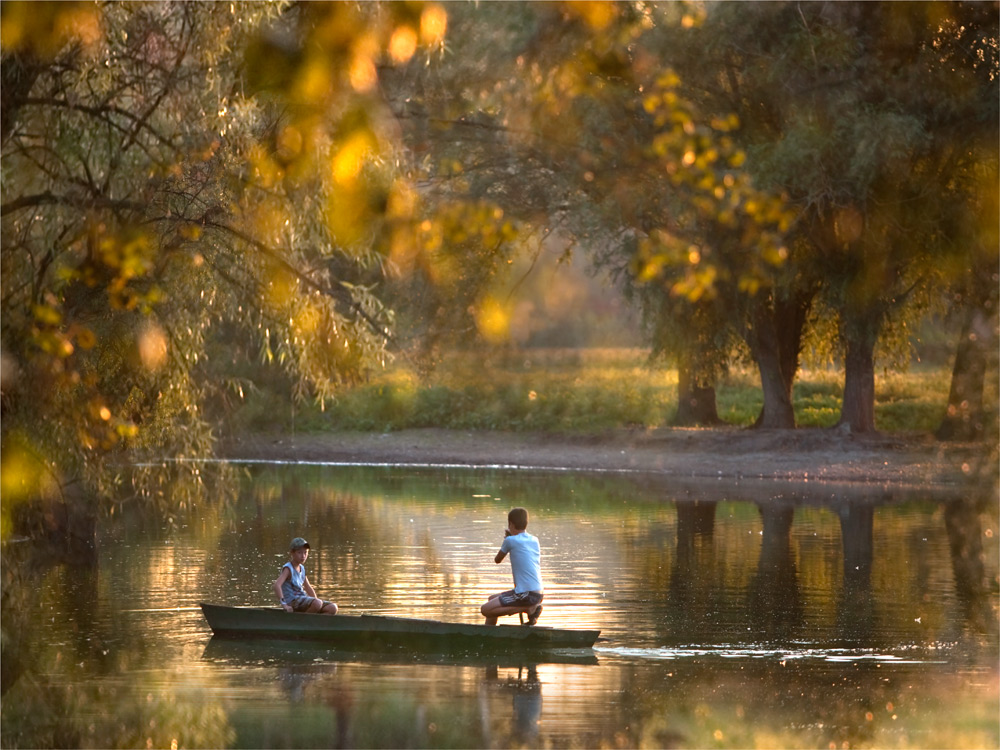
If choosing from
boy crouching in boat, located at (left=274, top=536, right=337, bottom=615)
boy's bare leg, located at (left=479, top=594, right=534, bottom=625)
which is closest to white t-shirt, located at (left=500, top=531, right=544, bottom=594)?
boy's bare leg, located at (left=479, top=594, right=534, bottom=625)

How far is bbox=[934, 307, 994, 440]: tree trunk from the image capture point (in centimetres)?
3177

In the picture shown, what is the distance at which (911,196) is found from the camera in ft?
91.4

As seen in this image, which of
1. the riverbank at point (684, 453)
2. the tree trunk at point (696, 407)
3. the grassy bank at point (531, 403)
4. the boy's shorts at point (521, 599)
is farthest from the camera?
the tree trunk at point (696, 407)

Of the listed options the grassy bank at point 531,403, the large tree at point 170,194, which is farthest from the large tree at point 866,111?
the large tree at point 170,194

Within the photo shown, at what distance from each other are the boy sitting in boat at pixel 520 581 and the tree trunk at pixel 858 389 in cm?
1944

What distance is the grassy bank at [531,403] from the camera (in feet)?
125

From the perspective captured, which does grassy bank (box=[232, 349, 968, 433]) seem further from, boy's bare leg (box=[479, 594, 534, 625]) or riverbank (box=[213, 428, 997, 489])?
boy's bare leg (box=[479, 594, 534, 625])

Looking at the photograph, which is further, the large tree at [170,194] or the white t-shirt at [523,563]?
the white t-shirt at [523,563]

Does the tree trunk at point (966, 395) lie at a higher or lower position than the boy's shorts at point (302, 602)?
higher

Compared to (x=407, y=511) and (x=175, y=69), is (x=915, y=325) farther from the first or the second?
(x=175, y=69)

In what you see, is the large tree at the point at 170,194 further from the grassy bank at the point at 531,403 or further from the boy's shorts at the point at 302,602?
the grassy bank at the point at 531,403

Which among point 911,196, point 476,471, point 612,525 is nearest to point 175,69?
point 612,525

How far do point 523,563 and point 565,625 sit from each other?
3.23 feet

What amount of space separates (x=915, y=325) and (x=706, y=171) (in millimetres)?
24129
